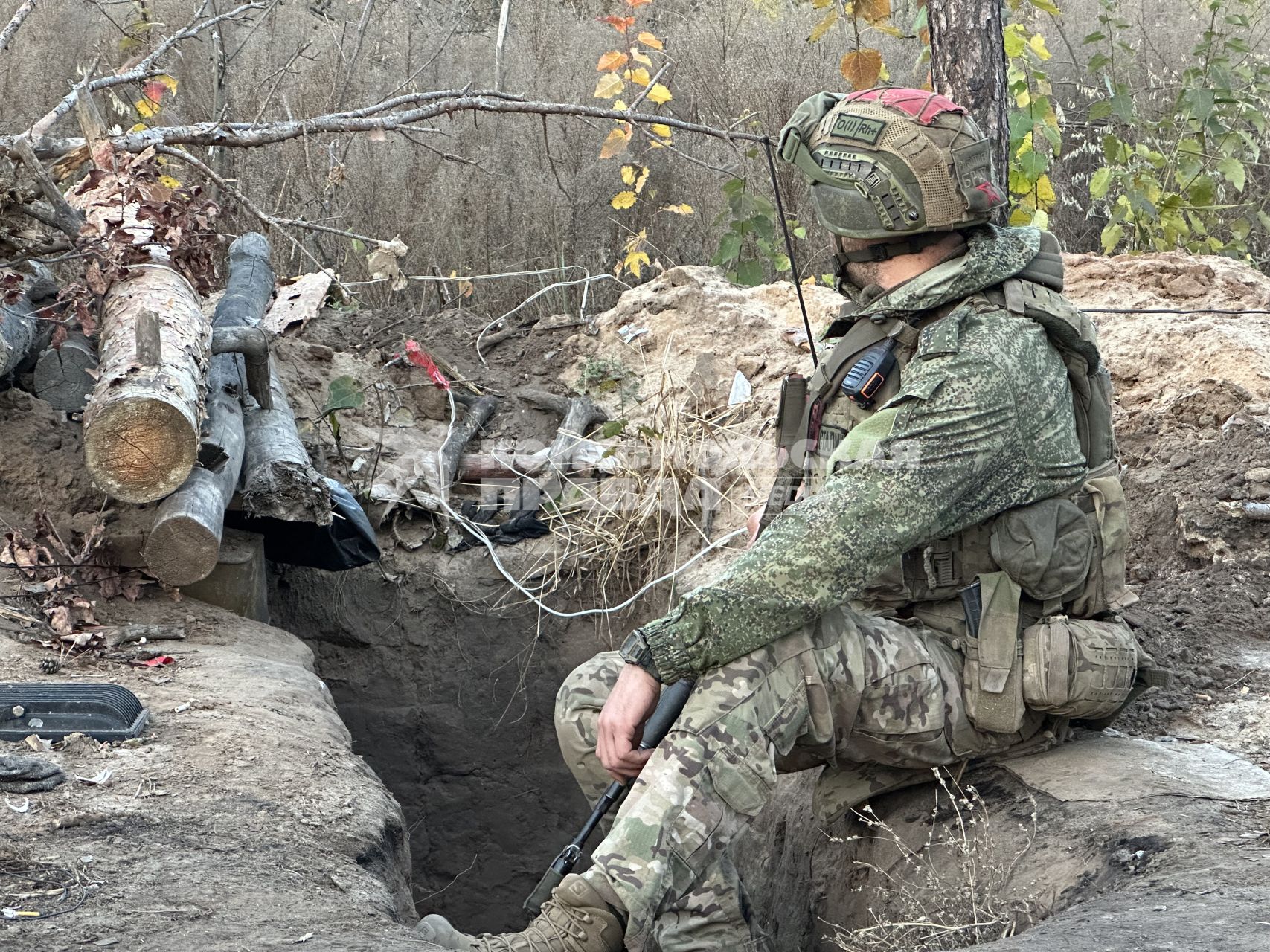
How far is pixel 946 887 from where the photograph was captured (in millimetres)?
2871

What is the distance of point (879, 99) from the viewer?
2.95 meters

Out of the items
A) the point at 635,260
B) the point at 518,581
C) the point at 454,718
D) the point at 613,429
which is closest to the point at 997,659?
the point at 518,581

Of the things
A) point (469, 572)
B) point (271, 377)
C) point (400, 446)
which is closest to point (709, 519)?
point (469, 572)

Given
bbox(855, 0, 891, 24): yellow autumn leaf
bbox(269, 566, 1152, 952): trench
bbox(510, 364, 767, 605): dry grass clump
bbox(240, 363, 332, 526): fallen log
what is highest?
bbox(855, 0, 891, 24): yellow autumn leaf

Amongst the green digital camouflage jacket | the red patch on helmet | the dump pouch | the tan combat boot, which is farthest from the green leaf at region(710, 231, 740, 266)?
the tan combat boot

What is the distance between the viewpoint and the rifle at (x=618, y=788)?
2682 mm

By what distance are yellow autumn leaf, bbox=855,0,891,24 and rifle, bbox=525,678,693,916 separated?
93.8 inches

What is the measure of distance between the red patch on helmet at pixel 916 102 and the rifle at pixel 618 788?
4.41 ft

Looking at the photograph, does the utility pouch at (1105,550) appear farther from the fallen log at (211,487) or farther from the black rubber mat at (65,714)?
the fallen log at (211,487)

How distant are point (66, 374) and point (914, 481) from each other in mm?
3321

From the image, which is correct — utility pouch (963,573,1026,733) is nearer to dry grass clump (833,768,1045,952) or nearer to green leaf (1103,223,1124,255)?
dry grass clump (833,768,1045,952)

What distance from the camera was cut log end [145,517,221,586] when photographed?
3.96 metres

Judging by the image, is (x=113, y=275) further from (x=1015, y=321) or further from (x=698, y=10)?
(x=698, y=10)

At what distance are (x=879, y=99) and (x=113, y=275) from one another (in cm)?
277
